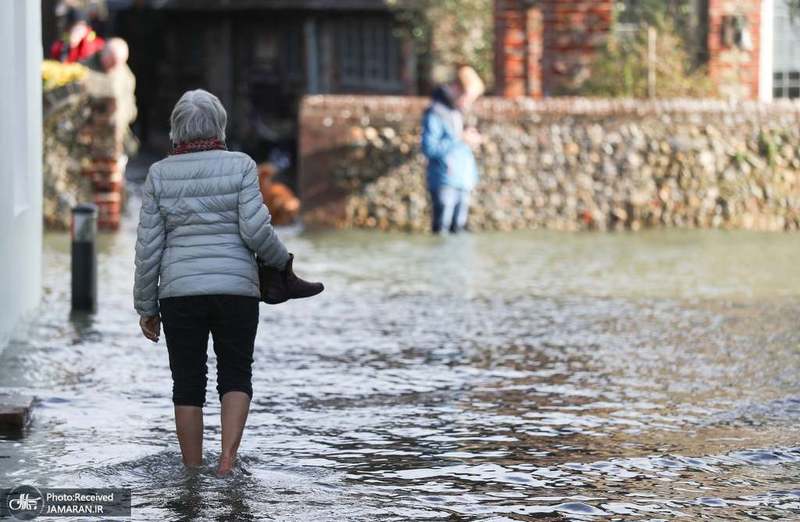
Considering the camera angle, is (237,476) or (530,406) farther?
(530,406)

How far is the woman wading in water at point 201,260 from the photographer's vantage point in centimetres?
745

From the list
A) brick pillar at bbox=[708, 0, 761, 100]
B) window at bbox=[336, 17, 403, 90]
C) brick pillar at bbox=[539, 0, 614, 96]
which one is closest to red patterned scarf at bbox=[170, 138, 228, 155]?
brick pillar at bbox=[539, 0, 614, 96]

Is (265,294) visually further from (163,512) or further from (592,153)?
(592,153)

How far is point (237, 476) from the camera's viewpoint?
24.4 feet

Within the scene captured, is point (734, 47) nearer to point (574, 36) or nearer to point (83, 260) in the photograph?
point (574, 36)

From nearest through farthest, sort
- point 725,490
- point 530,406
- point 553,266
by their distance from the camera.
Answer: point 725,490, point 530,406, point 553,266

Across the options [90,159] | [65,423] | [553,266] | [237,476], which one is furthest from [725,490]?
[90,159]

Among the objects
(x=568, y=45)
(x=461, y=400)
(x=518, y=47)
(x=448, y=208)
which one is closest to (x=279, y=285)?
(x=461, y=400)

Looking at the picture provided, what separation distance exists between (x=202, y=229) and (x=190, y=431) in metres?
0.80

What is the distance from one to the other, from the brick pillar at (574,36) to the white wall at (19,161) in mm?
10500

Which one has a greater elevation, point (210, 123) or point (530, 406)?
point (210, 123)

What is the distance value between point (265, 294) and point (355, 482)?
33.9 inches

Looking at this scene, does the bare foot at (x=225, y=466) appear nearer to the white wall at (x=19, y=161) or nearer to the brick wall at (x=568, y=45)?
the white wall at (x=19, y=161)

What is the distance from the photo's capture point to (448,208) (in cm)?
1923
